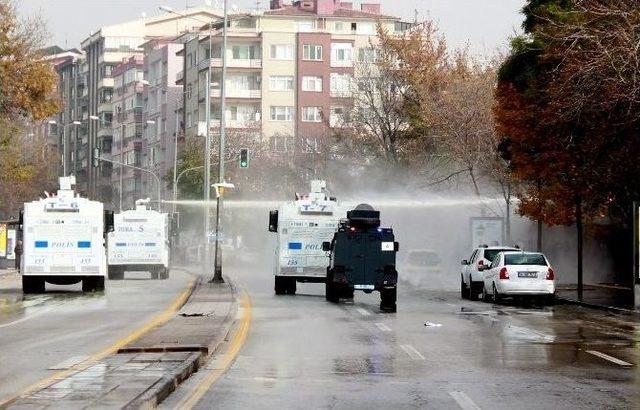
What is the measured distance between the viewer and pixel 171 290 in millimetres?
47062

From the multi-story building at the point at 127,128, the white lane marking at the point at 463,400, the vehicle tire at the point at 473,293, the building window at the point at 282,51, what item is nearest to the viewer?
the white lane marking at the point at 463,400

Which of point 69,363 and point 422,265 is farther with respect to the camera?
point 422,265

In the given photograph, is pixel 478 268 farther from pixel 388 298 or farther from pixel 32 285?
pixel 32 285

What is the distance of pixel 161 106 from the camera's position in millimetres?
146250

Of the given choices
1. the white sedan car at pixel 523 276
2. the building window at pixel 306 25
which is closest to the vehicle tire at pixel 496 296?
the white sedan car at pixel 523 276

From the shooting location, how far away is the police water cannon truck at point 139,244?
205 feet

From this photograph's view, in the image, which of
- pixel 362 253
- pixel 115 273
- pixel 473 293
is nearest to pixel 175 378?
pixel 362 253

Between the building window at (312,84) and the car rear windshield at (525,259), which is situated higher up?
the building window at (312,84)

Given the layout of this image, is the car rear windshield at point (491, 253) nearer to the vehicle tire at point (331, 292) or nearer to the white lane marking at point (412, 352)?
the vehicle tire at point (331, 292)

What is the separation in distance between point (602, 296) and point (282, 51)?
85.5 m

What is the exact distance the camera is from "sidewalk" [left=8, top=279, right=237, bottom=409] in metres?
13.0

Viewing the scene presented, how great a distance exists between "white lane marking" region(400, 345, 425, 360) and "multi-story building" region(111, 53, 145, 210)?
13022 cm

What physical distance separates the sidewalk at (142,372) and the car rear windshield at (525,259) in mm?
15058

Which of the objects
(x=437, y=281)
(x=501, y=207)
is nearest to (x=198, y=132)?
(x=501, y=207)
